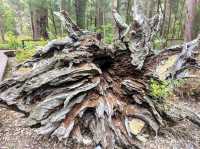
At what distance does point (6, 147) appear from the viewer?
425 cm

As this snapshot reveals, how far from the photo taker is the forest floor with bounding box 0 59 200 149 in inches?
172

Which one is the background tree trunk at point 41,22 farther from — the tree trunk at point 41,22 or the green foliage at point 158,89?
the green foliage at point 158,89

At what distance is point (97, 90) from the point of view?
16.1ft

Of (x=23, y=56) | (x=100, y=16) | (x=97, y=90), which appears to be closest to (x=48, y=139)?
(x=97, y=90)

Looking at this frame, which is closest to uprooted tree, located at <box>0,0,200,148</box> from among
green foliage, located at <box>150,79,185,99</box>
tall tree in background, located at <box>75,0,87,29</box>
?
green foliage, located at <box>150,79,185,99</box>

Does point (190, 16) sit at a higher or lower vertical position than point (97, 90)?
higher

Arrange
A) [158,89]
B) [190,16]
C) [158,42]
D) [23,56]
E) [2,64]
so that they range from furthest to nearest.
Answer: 1. [158,42]
2. [190,16]
3. [23,56]
4. [2,64]
5. [158,89]

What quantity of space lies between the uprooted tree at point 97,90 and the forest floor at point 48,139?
18cm

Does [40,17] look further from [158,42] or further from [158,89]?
[158,89]

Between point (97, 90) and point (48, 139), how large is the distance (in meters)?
1.14

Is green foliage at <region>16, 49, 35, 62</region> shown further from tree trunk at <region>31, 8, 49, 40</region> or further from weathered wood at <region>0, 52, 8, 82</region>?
tree trunk at <region>31, 8, 49, 40</region>

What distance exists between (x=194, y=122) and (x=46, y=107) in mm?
2480

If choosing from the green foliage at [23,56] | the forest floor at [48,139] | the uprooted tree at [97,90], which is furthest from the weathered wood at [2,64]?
the forest floor at [48,139]

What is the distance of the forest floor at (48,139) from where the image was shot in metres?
4.38
